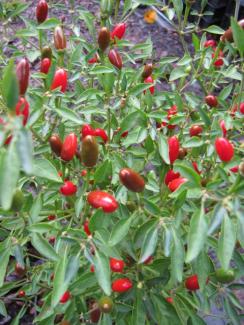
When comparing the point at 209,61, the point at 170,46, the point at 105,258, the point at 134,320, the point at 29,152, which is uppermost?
the point at 29,152

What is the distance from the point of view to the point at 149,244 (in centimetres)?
98

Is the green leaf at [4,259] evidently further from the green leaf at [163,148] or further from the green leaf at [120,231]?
the green leaf at [163,148]

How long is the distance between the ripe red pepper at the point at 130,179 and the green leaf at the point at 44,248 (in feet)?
0.78

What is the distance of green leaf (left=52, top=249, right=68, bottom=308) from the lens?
0.98 meters

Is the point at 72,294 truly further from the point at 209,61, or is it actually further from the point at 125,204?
the point at 209,61

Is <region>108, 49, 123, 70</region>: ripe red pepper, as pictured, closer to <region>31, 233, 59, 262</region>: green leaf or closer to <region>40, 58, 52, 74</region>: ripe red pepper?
<region>40, 58, 52, 74</region>: ripe red pepper

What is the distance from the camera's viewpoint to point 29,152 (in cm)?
60

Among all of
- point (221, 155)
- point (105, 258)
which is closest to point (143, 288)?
point (105, 258)

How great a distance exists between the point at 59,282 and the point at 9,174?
431 mm

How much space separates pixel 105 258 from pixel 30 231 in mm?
211

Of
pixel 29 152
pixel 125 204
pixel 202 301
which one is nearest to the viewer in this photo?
pixel 29 152

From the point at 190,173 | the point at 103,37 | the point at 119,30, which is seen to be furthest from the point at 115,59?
the point at 190,173

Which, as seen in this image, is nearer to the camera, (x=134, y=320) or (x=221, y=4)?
(x=134, y=320)

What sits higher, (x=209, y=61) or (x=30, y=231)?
(x=209, y=61)
